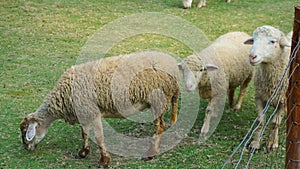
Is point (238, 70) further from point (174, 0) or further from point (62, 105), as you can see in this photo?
point (174, 0)

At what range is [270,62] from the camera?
219 inches

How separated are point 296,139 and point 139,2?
10092mm

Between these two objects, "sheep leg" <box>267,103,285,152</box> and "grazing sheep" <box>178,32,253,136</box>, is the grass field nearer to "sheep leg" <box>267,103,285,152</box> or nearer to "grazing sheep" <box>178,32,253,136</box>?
"sheep leg" <box>267,103,285,152</box>

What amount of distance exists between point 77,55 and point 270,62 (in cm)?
484

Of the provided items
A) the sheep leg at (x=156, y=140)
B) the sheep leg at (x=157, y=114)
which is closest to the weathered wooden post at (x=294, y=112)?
the sheep leg at (x=157, y=114)

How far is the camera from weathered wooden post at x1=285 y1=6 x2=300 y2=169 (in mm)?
3643

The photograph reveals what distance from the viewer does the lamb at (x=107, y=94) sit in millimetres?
5430

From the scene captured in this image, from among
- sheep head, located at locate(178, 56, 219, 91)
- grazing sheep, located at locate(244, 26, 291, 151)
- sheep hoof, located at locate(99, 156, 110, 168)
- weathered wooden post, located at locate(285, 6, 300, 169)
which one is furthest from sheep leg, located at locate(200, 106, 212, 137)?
weathered wooden post, located at locate(285, 6, 300, 169)

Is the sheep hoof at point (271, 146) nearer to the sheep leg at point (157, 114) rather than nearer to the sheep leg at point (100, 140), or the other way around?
the sheep leg at point (157, 114)

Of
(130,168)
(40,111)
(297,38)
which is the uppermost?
(297,38)

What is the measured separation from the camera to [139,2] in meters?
13.4

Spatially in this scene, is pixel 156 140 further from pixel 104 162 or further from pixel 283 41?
pixel 283 41

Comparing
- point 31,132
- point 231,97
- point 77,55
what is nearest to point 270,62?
point 231,97

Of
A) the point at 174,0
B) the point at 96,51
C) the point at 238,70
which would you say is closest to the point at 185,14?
the point at 174,0
